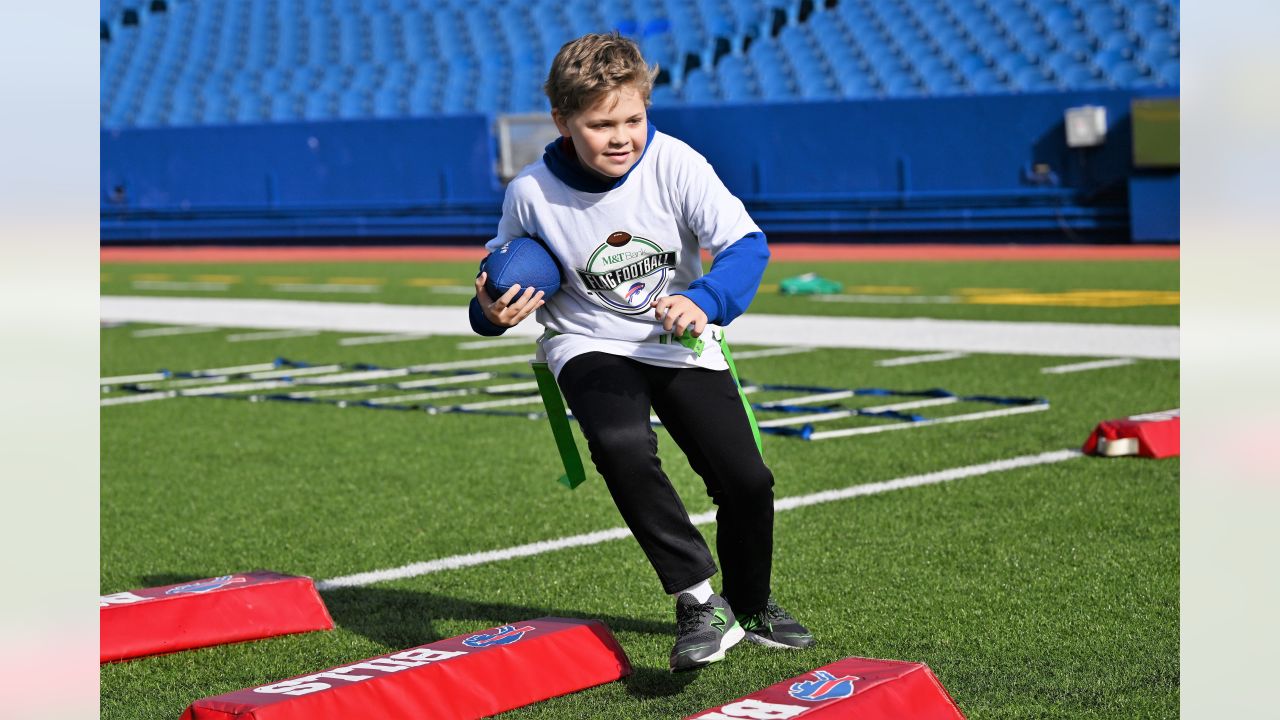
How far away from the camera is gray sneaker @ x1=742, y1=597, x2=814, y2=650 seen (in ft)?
13.7

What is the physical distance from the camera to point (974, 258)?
22.0m

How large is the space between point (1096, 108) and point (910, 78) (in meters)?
3.97

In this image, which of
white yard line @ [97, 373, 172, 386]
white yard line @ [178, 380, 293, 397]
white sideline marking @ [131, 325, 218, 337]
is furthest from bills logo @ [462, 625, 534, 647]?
white sideline marking @ [131, 325, 218, 337]

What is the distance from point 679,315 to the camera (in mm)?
3688

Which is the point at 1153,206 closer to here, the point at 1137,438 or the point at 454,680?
the point at 1137,438

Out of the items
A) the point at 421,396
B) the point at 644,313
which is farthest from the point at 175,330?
the point at 644,313

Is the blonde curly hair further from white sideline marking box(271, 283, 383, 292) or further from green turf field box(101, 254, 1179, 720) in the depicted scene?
white sideline marking box(271, 283, 383, 292)

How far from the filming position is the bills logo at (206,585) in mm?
4492

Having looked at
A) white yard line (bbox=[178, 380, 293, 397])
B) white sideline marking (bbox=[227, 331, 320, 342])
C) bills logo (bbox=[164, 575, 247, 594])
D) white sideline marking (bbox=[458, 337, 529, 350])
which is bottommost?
bills logo (bbox=[164, 575, 247, 594])

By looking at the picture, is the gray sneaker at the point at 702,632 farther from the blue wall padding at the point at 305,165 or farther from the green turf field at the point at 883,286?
the blue wall padding at the point at 305,165

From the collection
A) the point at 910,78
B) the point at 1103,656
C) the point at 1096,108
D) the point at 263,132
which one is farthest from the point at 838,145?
the point at 1103,656

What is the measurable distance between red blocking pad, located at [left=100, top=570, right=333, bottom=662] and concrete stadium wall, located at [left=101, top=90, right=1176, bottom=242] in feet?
64.5

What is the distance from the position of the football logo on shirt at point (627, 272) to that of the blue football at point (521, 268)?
9 cm
